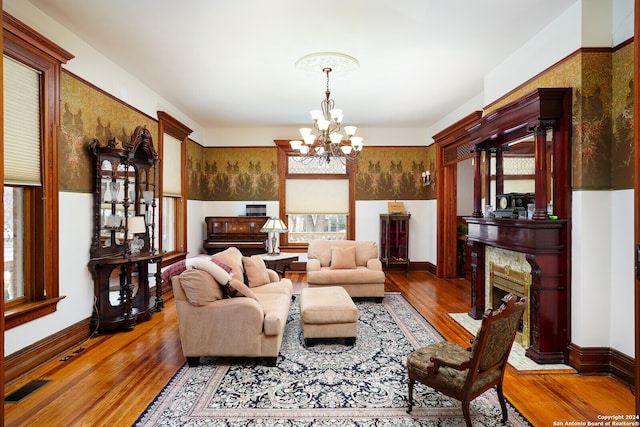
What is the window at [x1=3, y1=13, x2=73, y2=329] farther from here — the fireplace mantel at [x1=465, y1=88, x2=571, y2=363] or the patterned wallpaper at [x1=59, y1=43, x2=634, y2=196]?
the fireplace mantel at [x1=465, y1=88, x2=571, y2=363]

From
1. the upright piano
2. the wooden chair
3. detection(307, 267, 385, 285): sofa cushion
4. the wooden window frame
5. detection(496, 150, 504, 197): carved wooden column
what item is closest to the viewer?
the wooden chair

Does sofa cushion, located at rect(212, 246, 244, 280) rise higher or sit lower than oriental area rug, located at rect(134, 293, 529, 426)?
higher

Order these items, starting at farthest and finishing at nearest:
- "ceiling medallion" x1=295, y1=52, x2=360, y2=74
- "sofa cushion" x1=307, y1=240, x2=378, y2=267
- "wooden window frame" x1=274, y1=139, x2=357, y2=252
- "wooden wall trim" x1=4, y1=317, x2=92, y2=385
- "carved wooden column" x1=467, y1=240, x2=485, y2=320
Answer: "wooden window frame" x1=274, y1=139, x2=357, y2=252, "sofa cushion" x1=307, y1=240, x2=378, y2=267, "carved wooden column" x1=467, y1=240, x2=485, y2=320, "ceiling medallion" x1=295, y1=52, x2=360, y2=74, "wooden wall trim" x1=4, y1=317, x2=92, y2=385

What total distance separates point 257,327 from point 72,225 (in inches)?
87.2

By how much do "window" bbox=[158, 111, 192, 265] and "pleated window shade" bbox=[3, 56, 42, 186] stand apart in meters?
2.25

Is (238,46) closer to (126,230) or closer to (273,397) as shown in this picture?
(126,230)

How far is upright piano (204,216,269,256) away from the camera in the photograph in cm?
696

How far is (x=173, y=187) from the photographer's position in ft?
19.7

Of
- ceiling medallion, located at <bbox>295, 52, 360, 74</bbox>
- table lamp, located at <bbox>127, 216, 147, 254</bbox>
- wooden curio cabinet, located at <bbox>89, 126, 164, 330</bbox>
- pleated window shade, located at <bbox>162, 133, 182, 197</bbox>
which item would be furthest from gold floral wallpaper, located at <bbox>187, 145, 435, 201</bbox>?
ceiling medallion, located at <bbox>295, 52, 360, 74</bbox>

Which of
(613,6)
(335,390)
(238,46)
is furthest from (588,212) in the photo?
(238,46)

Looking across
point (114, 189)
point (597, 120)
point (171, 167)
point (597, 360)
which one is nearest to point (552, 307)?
point (597, 360)

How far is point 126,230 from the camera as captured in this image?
13.7 feet

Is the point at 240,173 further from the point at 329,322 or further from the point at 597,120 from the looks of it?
the point at 597,120

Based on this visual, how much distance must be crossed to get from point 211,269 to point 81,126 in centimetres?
214
